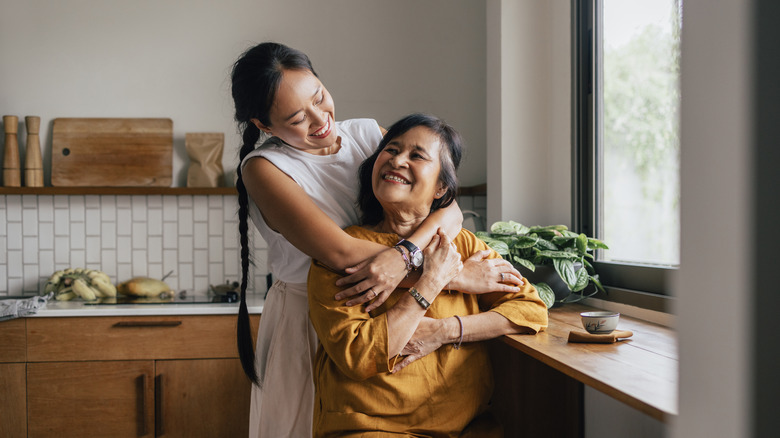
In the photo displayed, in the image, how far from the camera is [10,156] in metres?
2.97

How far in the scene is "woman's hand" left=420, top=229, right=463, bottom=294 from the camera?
1.32 m

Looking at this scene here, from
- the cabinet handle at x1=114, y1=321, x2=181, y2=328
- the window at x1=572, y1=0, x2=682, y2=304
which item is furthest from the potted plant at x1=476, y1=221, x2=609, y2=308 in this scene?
the cabinet handle at x1=114, y1=321, x2=181, y2=328

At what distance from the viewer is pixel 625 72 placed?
2057 millimetres

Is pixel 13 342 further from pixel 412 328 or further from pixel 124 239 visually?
pixel 412 328

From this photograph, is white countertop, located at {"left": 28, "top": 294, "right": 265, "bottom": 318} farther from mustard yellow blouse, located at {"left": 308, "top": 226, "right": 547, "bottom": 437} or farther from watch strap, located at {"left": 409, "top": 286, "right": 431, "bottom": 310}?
watch strap, located at {"left": 409, "top": 286, "right": 431, "bottom": 310}

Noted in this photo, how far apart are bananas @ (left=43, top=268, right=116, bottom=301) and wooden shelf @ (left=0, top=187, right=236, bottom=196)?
1.32ft

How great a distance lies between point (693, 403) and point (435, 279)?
2.73 feet

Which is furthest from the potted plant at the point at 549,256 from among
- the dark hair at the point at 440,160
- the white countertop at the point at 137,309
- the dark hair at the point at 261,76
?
the white countertop at the point at 137,309

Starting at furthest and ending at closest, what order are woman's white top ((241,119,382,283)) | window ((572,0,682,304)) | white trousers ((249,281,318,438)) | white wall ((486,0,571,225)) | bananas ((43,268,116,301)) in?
bananas ((43,268,116,301)) < white wall ((486,0,571,225)) < window ((572,0,682,304)) < white trousers ((249,281,318,438)) < woman's white top ((241,119,382,283))

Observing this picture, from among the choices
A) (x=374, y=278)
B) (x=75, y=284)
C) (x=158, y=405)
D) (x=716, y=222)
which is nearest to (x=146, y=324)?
A: (x=158, y=405)

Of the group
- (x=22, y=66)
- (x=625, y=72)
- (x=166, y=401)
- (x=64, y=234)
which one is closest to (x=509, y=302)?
(x=625, y=72)

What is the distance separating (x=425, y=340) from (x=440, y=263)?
7.1 inches

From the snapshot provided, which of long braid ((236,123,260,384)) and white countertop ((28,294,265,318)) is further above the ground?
long braid ((236,123,260,384))

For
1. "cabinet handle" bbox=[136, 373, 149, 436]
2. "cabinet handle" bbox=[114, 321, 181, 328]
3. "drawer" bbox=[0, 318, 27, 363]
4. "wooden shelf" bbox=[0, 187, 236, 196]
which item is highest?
"wooden shelf" bbox=[0, 187, 236, 196]
